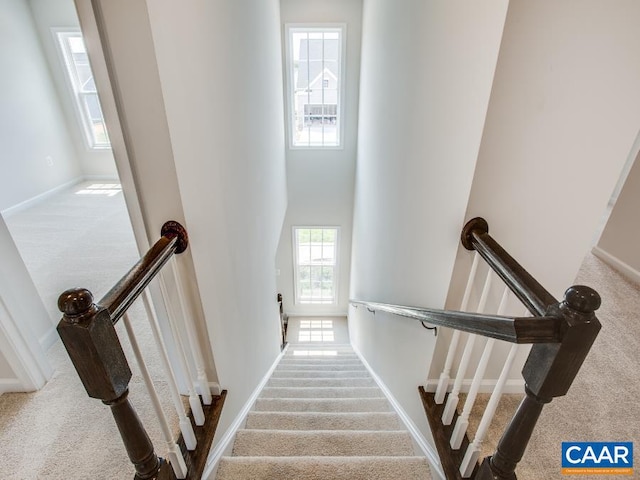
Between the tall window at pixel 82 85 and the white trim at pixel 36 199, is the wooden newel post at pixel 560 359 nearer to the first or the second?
the white trim at pixel 36 199

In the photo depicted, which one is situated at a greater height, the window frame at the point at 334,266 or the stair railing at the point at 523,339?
the stair railing at the point at 523,339

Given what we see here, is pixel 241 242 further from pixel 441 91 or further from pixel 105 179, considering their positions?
pixel 105 179

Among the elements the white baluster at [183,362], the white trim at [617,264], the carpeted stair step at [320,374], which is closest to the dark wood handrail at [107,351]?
the white baluster at [183,362]

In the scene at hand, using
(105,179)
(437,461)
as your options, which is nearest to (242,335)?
(437,461)

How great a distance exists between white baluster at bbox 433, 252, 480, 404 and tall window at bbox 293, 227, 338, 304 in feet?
14.2

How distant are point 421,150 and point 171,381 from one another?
1.55 meters

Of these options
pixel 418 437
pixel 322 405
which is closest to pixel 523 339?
pixel 418 437

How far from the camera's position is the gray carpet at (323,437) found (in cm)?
150

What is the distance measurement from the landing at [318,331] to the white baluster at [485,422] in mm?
4837

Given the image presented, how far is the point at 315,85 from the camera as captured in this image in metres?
5.00

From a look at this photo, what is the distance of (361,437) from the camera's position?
1.81 meters

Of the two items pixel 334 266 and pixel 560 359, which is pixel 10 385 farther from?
pixel 334 266

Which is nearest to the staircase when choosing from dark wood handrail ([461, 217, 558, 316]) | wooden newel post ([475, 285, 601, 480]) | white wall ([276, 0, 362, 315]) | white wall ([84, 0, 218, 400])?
wooden newel post ([475, 285, 601, 480])

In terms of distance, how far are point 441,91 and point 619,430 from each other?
1.76 metres
